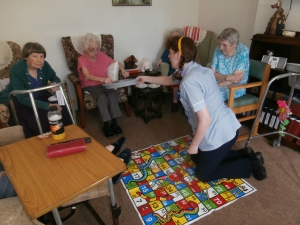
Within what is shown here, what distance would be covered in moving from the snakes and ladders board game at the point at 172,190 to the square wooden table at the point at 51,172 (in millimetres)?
583

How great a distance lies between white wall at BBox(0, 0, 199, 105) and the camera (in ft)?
8.26

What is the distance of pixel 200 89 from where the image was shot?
1360mm

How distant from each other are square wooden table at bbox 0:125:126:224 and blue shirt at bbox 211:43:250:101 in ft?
5.32

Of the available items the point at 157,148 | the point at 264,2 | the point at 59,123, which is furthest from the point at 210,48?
the point at 59,123

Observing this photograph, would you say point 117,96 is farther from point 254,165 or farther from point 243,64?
point 254,165

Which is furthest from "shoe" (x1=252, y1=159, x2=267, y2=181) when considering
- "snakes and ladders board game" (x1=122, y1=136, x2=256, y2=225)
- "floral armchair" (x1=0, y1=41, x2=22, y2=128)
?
"floral armchair" (x1=0, y1=41, x2=22, y2=128)

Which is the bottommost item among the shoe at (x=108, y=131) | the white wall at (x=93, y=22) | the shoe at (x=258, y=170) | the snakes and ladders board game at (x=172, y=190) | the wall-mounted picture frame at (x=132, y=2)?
the snakes and ladders board game at (x=172, y=190)

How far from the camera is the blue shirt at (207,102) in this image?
1.33m

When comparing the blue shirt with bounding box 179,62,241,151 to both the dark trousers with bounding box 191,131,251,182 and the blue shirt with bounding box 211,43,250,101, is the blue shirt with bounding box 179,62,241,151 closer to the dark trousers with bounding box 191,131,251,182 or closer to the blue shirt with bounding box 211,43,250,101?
the dark trousers with bounding box 191,131,251,182

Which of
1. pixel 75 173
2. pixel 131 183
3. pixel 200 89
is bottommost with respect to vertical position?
→ pixel 131 183

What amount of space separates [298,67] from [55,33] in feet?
9.11

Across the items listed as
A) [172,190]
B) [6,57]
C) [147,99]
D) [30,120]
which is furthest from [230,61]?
[6,57]

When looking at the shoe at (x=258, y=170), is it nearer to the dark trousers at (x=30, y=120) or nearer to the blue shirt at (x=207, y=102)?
the blue shirt at (x=207, y=102)

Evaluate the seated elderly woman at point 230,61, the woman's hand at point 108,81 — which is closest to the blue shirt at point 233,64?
the seated elderly woman at point 230,61
